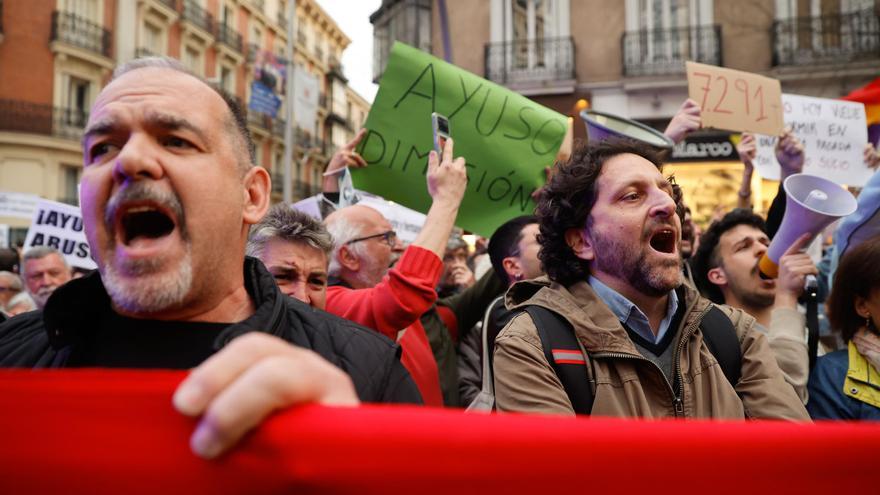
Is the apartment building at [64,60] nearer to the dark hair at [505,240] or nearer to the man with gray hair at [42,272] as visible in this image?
the man with gray hair at [42,272]

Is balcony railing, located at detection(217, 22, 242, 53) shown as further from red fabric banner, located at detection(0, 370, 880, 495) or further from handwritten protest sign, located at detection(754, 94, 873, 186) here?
red fabric banner, located at detection(0, 370, 880, 495)

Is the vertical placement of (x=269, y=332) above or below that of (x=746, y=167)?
below

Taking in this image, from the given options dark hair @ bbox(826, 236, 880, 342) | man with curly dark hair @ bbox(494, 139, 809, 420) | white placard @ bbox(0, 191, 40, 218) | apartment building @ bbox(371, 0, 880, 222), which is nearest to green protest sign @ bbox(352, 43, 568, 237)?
man with curly dark hair @ bbox(494, 139, 809, 420)

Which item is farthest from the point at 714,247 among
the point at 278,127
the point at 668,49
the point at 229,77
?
the point at 278,127

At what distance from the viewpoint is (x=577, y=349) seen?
1.86 m

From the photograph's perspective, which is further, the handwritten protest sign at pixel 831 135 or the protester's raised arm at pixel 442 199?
the handwritten protest sign at pixel 831 135

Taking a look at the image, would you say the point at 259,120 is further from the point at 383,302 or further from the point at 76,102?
the point at 383,302

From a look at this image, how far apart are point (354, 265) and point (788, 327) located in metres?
1.91

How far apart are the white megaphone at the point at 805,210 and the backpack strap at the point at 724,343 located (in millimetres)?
932

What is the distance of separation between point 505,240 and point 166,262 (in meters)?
2.57

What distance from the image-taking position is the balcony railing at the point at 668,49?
14.7 meters

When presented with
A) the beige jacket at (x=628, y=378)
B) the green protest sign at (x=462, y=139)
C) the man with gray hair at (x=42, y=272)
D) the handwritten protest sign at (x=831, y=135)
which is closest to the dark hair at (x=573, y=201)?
the beige jacket at (x=628, y=378)

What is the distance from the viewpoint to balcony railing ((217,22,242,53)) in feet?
121

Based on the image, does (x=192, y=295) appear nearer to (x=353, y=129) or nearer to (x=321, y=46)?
(x=321, y=46)
